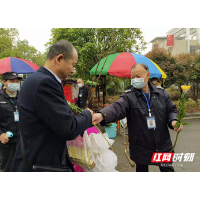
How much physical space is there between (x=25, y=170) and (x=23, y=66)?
456cm

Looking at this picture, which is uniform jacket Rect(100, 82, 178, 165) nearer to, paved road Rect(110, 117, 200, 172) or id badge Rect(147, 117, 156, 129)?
id badge Rect(147, 117, 156, 129)

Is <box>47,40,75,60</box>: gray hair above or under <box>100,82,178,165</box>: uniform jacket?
above

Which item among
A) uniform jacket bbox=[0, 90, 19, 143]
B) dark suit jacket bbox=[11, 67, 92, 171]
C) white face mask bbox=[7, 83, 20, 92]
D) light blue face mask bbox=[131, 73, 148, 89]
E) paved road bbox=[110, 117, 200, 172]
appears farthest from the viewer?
paved road bbox=[110, 117, 200, 172]

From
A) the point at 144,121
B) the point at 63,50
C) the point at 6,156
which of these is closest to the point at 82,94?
the point at 6,156

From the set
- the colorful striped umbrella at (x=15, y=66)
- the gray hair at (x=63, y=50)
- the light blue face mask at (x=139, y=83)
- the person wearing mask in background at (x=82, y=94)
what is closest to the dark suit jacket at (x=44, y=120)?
the gray hair at (x=63, y=50)

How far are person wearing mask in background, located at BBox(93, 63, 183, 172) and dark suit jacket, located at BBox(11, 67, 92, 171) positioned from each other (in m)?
0.88

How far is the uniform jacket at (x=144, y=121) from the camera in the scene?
1964 millimetres

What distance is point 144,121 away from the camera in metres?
1.98

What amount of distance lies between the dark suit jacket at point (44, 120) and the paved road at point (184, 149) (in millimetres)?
2636

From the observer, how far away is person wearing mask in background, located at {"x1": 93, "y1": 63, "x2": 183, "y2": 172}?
1961 millimetres

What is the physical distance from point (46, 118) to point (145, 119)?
1335mm

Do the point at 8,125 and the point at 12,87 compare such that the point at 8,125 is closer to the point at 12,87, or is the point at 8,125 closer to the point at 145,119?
the point at 12,87

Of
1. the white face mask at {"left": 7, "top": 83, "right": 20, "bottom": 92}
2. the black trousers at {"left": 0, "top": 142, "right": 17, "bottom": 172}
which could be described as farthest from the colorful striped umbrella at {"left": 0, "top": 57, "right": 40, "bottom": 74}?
A: the black trousers at {"left": 0, "top": 142, "right": 17, "bottom": 172}

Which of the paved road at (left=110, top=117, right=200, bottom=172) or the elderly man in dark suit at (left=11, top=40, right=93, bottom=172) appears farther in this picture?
the paved road at (left=110, top=117, right=200, bottom=172)
